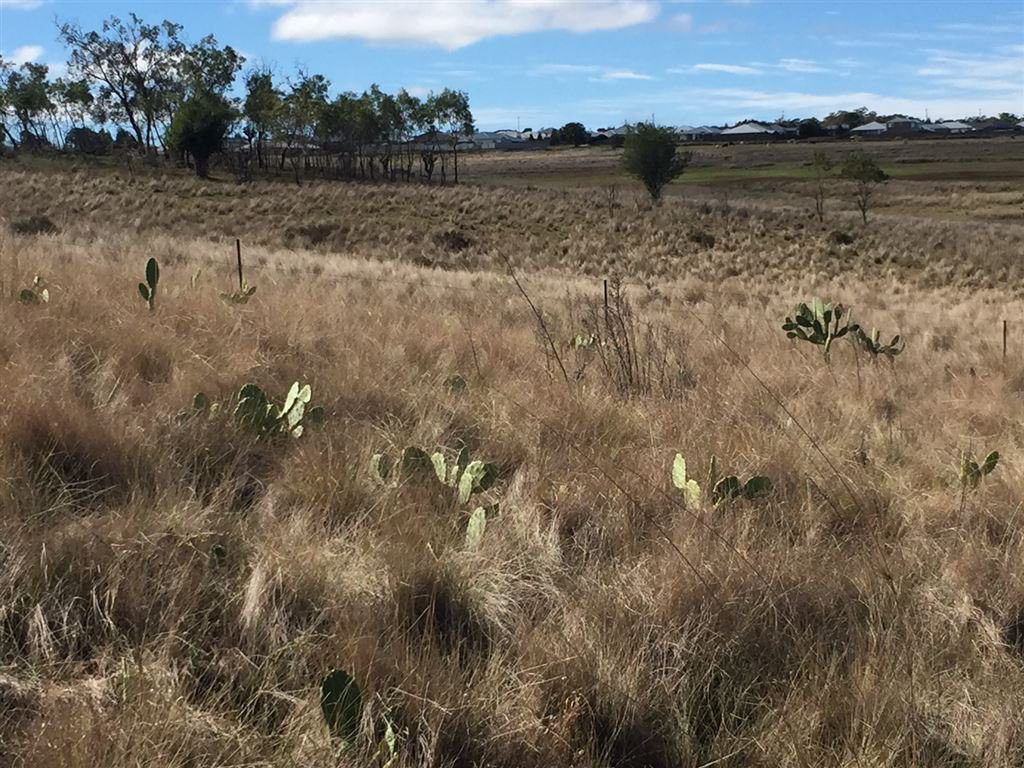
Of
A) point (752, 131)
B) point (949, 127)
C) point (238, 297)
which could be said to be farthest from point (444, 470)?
point (949, 127)

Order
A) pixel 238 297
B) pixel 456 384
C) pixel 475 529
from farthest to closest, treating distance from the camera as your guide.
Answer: pixel 238 297 → pixel 456 384 → pixel 475 529

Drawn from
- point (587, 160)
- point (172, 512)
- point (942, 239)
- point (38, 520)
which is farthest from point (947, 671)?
point (587, 160)

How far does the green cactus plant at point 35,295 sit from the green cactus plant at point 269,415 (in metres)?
2.40

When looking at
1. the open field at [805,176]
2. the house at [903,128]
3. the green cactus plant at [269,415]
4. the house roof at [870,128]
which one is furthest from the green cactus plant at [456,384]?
the house roof at [870,128]

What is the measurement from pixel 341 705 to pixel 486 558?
1021 mm

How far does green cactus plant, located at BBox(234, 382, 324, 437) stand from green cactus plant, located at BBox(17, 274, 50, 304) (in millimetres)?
2404

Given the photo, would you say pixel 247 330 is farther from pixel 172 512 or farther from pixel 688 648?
pixel 688 648

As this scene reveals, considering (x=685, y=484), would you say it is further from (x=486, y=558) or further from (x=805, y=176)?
(x=805, y=176)

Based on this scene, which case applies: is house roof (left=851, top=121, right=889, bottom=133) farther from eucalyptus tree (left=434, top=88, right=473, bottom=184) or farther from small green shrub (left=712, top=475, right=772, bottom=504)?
small green shrub (left=712, top=475, right=772, bottom=504)

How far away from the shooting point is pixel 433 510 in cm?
362

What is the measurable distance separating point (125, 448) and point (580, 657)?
2.12m

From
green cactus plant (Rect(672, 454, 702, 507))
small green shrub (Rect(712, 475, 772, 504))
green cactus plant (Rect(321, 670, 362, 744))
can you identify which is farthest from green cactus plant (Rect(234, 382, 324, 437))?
green cactus plant (Rect(321, 670, 362, 744))

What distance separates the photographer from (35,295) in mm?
5934

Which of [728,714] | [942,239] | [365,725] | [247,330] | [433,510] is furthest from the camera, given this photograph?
[942,239]
